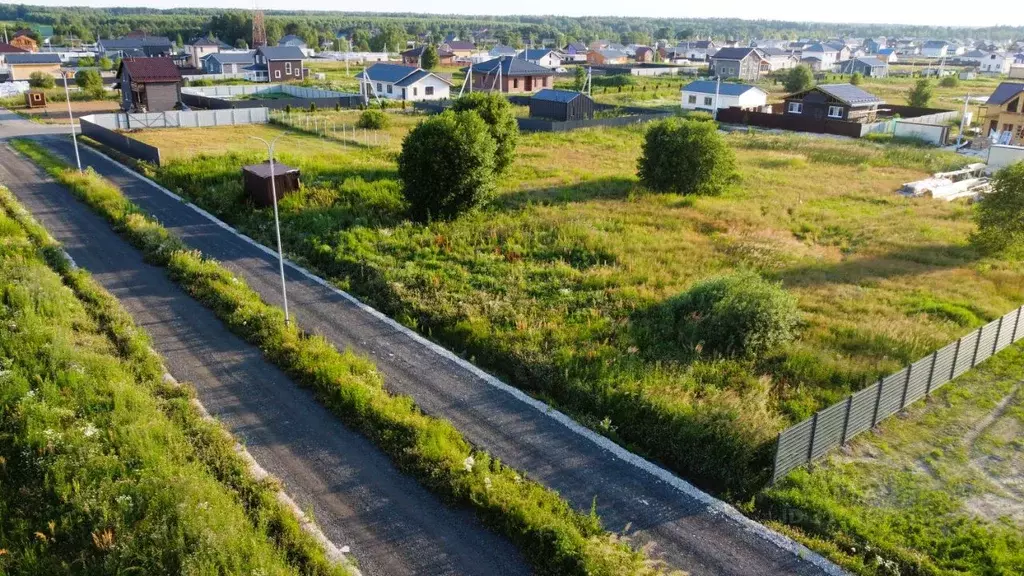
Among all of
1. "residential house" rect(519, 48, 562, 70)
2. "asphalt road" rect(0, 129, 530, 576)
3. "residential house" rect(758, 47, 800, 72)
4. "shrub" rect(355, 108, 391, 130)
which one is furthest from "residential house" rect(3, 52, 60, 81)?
"residential house" rect(758, 47, 800, 72)

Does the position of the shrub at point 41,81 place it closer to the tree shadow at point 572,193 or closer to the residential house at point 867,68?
the tree shadow at point 572,193

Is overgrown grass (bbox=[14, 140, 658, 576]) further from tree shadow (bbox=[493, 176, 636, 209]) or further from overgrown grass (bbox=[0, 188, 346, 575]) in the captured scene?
tree shadow (bbox=[493, 176, 636, 209])

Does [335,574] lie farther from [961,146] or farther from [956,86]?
[956,86]

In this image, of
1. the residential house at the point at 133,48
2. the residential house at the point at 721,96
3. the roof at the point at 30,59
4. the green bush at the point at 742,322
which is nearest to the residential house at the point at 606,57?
the residential house at the point at 721,96

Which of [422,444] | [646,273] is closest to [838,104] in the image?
[646,273]

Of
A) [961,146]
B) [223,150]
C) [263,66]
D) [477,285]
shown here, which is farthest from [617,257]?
[263,66]

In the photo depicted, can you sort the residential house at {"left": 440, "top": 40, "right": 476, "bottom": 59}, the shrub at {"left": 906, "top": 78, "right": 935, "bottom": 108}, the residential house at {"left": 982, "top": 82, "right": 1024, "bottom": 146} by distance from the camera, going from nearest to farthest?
the residential house at {"left": 982, "top": 82, "right": 1024, "bottom": 146} < the shrub at {"left": 906, "top": 78, "right": 935, "bottom": 108} < the residential house at {"left": 440, "top": 40, "right": 476, "bottom": 59}
